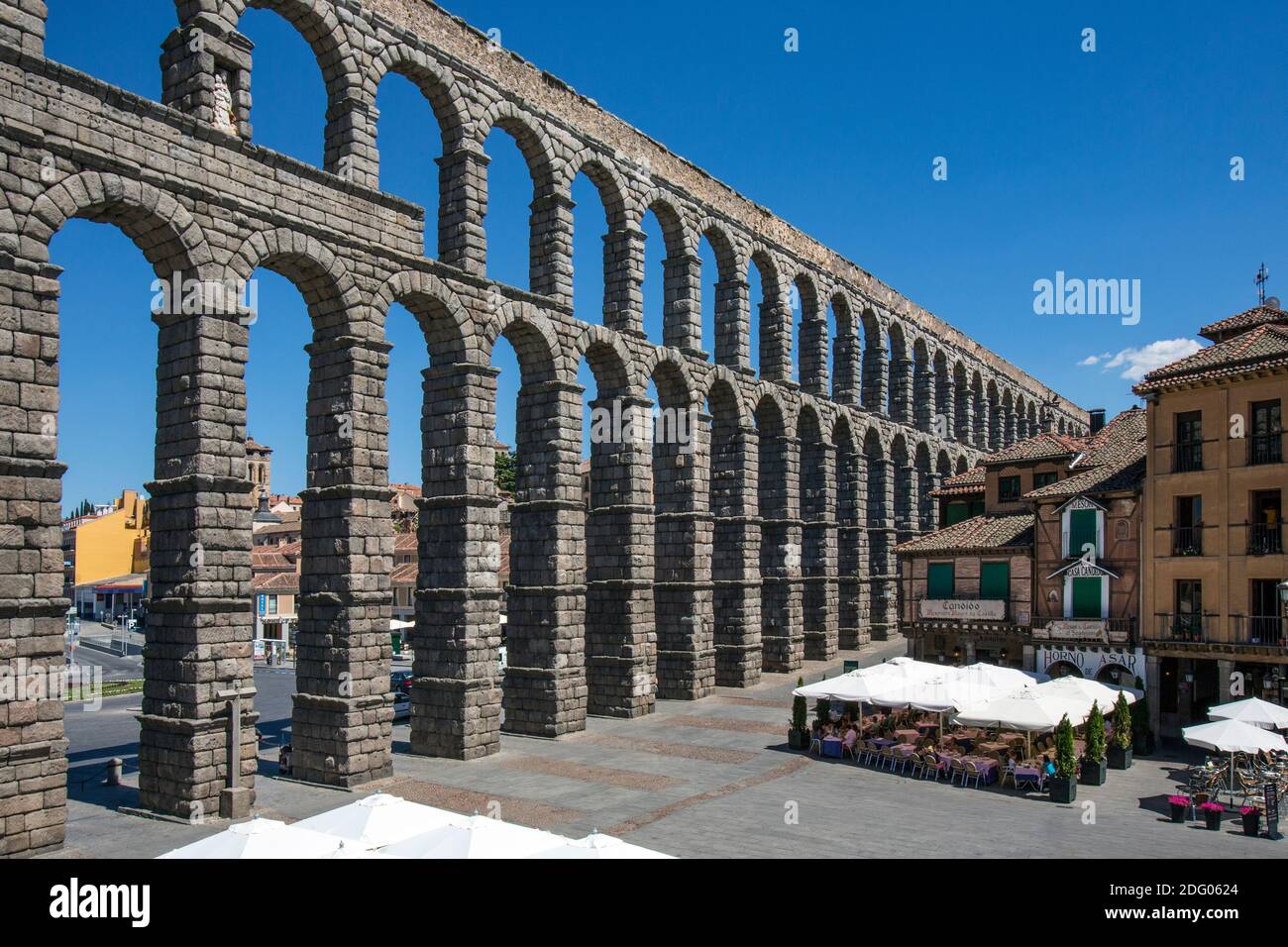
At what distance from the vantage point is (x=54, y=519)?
58.9ft

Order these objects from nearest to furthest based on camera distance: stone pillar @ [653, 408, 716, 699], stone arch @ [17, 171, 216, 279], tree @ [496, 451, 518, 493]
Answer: stone arch @ [17, 171, 216, 279] < stone pillar @ [653, 408, 716, 699] < tree @ [496, 451, 518, 493]

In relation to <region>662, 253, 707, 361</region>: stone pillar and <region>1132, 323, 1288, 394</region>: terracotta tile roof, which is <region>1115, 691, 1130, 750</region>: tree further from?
<region>662, 253, 707, 361</region>: stone pillar

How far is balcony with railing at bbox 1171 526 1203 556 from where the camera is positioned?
29.7 m

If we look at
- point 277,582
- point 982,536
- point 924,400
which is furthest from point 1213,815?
point 277,582

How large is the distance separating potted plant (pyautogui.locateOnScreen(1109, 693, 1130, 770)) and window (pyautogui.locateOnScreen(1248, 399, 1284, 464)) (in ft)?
27.7

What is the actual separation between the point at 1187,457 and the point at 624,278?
19154 mm

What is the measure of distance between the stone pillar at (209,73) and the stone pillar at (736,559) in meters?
23.7

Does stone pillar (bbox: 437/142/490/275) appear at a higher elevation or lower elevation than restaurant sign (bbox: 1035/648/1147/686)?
higher

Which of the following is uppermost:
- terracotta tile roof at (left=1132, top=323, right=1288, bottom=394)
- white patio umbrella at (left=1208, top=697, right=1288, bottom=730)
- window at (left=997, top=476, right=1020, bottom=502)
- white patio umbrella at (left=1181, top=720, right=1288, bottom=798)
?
terracotta tile roof at (left=1132, top=323, right=1288, bottom=394)

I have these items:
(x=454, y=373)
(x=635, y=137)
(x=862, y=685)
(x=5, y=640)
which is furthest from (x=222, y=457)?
(x=635, y=137)

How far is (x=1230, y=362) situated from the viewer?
29.3 metres

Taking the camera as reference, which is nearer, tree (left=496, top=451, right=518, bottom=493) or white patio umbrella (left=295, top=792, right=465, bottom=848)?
white patio umbrella (left=295, top=792, right=465, bottom=848)

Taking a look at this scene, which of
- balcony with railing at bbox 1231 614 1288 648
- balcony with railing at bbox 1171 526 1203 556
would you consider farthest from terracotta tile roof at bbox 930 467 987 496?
balcony with railing at bbox 1231 614 1288 648

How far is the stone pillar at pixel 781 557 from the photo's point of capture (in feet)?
146
